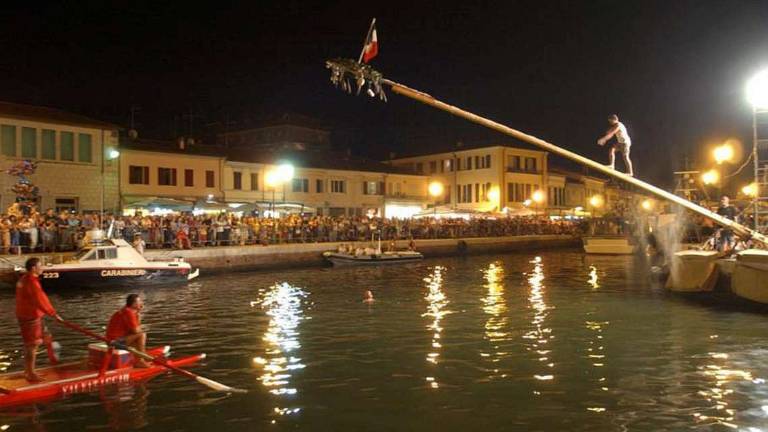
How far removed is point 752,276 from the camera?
21.8 m

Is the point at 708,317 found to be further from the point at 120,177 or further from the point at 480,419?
the point at 120,177

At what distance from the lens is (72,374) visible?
12609 millimetres

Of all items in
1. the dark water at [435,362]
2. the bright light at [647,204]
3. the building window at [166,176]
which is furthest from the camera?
the bright light at [647,204]

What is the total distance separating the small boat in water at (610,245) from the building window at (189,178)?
103 ft

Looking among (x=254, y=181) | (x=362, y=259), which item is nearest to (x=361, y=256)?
Result: (x=362, y=259)

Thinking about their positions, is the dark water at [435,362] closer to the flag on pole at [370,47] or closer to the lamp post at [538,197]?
the flag on pole at [370,47]

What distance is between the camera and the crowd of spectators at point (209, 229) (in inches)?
1251

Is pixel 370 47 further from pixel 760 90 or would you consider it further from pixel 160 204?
pixel 160 204

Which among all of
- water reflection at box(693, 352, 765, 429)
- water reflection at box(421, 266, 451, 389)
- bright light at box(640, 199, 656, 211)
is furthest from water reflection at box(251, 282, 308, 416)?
bright light at box(640, 199, 656, 211)

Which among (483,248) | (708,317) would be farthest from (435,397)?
(483,248)

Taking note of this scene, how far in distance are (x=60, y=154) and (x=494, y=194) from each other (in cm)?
4715

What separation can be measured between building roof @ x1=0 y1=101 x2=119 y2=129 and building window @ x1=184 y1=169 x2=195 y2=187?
7363 millimetres

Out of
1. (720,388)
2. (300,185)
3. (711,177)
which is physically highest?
(300,185)

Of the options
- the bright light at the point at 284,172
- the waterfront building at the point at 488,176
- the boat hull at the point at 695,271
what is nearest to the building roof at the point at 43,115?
the bright light at the point at 284,172
